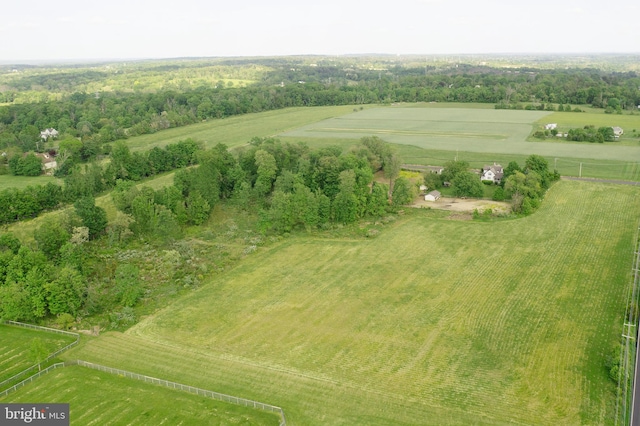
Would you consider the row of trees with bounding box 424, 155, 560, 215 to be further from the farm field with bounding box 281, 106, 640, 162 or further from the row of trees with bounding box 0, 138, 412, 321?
the farm field with bounding box 281, 106, 640, 162

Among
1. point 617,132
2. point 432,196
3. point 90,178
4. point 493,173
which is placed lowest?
point 432,196

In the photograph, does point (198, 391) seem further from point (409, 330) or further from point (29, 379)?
point (409, 330)

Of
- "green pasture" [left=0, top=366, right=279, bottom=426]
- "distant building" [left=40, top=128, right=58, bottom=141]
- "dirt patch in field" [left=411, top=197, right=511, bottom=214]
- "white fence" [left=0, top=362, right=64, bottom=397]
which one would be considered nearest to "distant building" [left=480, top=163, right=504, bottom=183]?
"dirt patch in field" [left=411, top=197, right=511, bottom=214]

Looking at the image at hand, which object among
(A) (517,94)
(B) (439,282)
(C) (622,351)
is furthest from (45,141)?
(A) (517,94)

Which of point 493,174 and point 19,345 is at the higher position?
point 493,174

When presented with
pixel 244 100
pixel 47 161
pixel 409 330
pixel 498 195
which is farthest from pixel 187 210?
pixel 244 100

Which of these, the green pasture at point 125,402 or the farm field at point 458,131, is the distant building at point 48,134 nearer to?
the farm field at point 458,131

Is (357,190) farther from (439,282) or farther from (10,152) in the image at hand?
(10,152)
